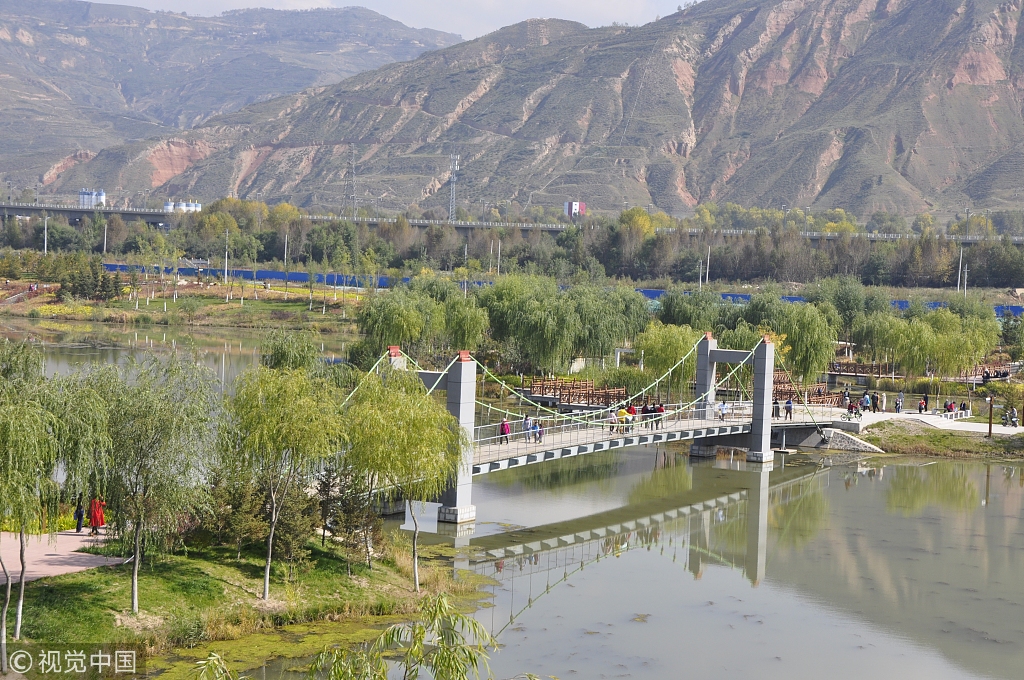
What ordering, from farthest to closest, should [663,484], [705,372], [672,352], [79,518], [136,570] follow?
[672,352] → [705,372] → [663,484] → [79,518] → [136,570]

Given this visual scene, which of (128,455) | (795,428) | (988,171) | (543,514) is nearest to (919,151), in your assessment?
(988,171)

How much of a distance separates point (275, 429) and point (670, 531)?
38.7ft

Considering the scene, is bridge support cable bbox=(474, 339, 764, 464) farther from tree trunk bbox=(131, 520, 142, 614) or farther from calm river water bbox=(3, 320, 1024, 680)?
tree trunk bbox=(131, 520, 142, 614)

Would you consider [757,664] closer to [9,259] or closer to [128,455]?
[128,455]

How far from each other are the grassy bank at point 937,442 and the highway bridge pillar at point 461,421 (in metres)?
18.7

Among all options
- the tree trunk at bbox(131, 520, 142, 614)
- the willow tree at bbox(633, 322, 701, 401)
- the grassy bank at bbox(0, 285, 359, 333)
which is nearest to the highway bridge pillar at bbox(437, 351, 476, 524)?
the tree trunk at bbox(131, 520, 142, 614)

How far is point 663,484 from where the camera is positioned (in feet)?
107

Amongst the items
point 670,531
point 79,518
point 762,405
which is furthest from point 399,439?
point 762,405

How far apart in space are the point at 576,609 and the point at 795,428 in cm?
2006

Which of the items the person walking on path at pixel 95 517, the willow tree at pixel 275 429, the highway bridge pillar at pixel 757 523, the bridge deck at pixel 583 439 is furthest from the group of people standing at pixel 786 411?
the person walking on path at pixel 95 517

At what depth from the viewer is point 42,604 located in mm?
16094

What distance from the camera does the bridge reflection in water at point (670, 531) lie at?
22500 millimetres

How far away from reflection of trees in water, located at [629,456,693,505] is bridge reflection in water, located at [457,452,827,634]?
1.0 inches

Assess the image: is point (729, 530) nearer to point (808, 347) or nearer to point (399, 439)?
point (399, 439)
